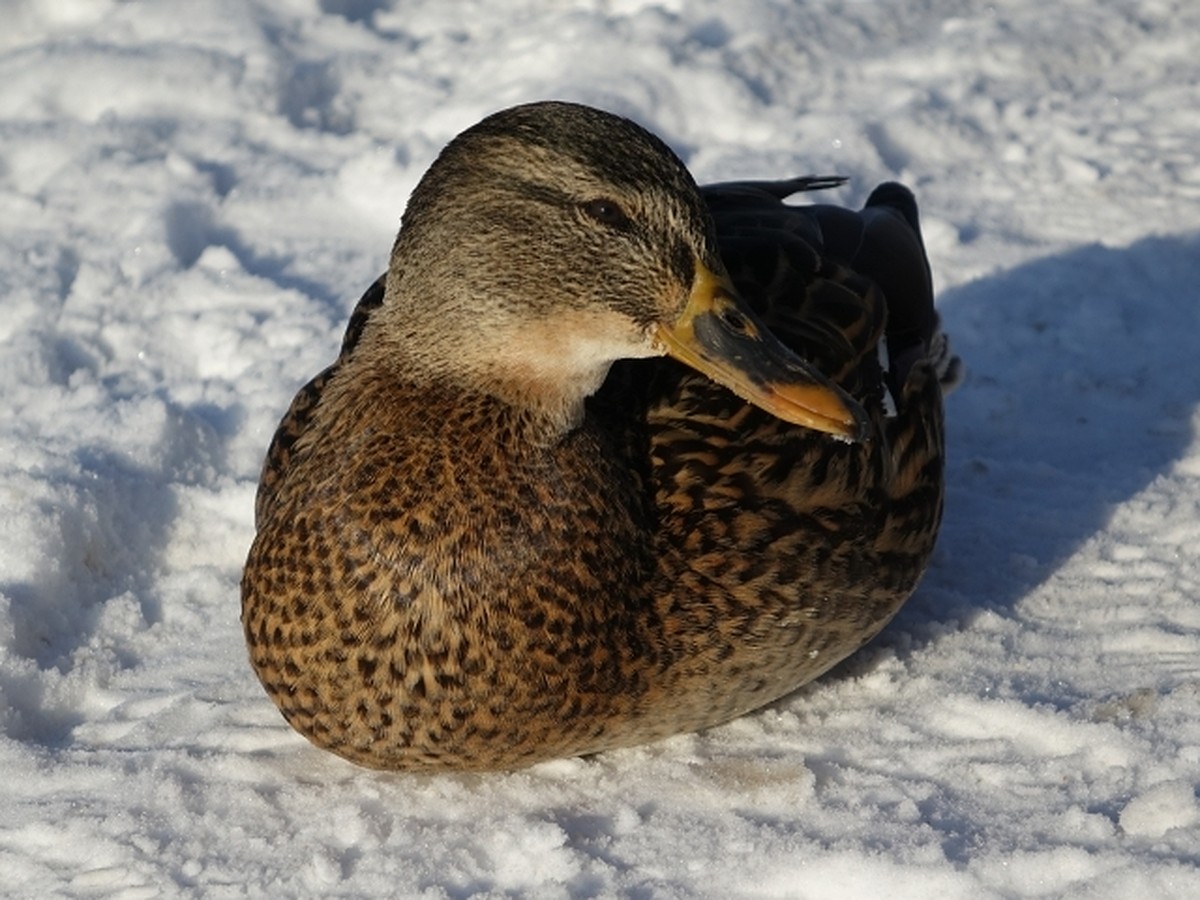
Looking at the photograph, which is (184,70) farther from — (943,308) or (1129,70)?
(1129,70)

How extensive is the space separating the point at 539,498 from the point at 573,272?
437mm

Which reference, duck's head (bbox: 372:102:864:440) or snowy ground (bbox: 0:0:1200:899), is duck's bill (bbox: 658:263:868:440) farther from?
snowy ground (bbox: 0:0:1200:899)

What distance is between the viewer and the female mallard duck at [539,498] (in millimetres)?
3441

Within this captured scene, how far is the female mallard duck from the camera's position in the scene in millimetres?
3441

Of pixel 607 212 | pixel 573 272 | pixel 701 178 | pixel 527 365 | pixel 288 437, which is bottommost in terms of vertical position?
pixel 288 437

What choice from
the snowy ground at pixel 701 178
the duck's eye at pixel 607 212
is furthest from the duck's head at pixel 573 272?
the snowy ground at pixel 701 178

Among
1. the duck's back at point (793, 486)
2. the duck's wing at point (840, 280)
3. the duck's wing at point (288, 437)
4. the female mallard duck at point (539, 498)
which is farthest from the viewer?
the duck's wing at point (840, 280)

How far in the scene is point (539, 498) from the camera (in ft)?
11.6

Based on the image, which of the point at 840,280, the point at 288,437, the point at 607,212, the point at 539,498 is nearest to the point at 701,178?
the point at 840,280

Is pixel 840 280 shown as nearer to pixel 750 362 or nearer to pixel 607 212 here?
pixel 750 362

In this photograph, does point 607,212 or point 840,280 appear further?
point 840,280

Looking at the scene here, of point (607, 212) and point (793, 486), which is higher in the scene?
point (607, 212)

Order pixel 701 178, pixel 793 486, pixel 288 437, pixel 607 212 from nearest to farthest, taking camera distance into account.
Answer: pixel 607 212 → pixel 793 486 → pixel 288 437 → pixel 701 178

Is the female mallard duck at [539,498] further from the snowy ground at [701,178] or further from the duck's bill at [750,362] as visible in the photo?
the snowy ground at [701,178]
